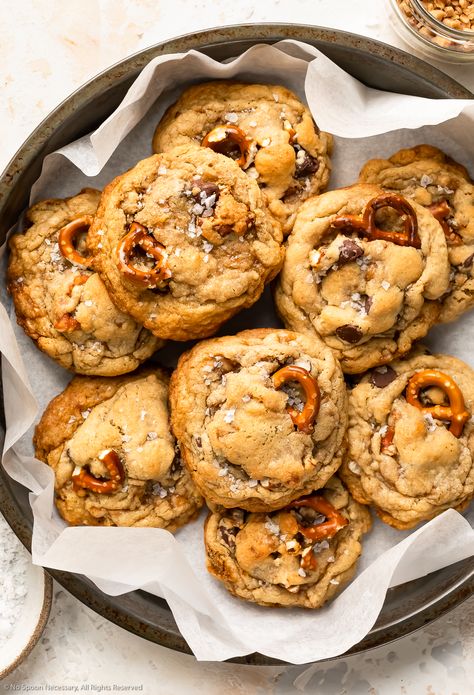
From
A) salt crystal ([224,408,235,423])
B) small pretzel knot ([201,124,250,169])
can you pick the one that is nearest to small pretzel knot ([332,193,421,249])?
small pretzel knot ([201,124,250,169])

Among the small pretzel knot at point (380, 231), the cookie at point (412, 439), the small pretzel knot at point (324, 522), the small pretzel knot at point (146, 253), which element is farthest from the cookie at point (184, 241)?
the small pretzel knot at point (324, 522)

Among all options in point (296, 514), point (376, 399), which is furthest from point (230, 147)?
point (296, 514)

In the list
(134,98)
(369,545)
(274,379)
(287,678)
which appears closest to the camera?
(274,379)

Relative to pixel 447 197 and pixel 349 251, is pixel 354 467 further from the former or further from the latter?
pixel 447 197

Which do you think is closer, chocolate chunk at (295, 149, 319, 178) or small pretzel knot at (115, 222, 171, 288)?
small pretzel knot at (115, 222, 171, 288)

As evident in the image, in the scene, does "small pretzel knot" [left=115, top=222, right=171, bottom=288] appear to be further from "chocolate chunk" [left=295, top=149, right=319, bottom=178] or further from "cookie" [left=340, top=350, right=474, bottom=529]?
"cookie" [left=340, top=350, right=474, bottom=529]

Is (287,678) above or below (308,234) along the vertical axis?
below

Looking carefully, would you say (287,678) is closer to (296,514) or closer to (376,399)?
(296,514)

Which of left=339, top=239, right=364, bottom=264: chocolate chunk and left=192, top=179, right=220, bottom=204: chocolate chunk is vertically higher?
left=192, top=179, right=220, bottom=204: chocolate chunk
